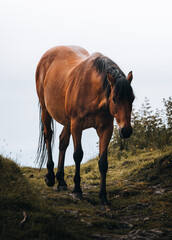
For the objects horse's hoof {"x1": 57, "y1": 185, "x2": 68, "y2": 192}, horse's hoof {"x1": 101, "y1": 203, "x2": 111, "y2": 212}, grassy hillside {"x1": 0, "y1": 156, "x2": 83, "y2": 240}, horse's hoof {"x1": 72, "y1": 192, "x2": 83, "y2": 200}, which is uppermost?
grassy hillside {"x1": 0, "y1": 156, "x2": 83, "y2": 240}

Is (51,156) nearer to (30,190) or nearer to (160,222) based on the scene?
(30,190)

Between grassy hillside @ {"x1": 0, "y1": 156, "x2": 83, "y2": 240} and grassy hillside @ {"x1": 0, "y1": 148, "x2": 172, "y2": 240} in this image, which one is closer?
grassy hillside @ {"x1": 0, "y1": 156, "x2": 83, "y2": 240}

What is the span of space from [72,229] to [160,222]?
126 cm

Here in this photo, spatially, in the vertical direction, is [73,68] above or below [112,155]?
above

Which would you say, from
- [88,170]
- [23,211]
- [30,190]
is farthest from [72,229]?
[88,170]

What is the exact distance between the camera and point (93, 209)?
5160 millimetres

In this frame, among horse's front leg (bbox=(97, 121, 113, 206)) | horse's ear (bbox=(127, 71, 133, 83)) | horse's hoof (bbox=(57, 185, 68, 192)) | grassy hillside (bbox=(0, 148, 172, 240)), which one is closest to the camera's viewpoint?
grassy hillside (bbox=(0, 148, 172, 240))

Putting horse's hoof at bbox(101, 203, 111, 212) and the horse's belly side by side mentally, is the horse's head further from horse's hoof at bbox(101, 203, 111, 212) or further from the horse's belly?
the horse's belly

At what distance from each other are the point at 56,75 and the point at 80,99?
158cm

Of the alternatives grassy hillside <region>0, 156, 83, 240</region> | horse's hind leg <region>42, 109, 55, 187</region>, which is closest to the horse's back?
horse's hind leg <region>42, 109, 55, 187</region>

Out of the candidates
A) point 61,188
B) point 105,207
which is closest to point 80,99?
point 105,207

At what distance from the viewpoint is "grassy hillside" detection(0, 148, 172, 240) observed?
3711 mm

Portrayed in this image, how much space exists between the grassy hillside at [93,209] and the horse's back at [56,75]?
165cm

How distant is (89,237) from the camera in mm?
3840
